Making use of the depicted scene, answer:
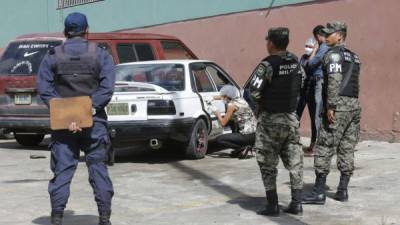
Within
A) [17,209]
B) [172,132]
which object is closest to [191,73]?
[172,132]

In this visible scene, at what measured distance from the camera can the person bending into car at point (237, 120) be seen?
9.91 meters

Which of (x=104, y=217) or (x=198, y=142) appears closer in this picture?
(x=104, y=217)

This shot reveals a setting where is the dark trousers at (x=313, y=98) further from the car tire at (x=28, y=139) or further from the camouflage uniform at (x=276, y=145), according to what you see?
the car tire at (x=28, y=139)

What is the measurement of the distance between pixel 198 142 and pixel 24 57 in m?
3.35

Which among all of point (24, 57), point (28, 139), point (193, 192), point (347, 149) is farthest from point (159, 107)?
point (28, 139)

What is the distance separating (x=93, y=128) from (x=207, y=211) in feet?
5.41

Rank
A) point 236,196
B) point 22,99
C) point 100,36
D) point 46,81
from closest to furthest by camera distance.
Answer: point 46,81, point 236,196, point 22,99, point 100,36

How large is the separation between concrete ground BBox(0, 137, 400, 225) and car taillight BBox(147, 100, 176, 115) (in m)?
0.76

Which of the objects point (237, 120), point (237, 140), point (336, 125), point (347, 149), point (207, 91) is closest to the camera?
point (336, 125)

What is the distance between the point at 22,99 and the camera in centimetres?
1095

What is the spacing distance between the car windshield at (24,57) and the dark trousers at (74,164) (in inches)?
222

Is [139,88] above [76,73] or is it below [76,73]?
below

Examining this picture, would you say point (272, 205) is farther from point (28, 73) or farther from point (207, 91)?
point (28, 73)

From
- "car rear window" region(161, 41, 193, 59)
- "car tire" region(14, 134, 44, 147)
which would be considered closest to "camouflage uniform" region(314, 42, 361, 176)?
"car rear window" region(161, 41, 193, 59)
